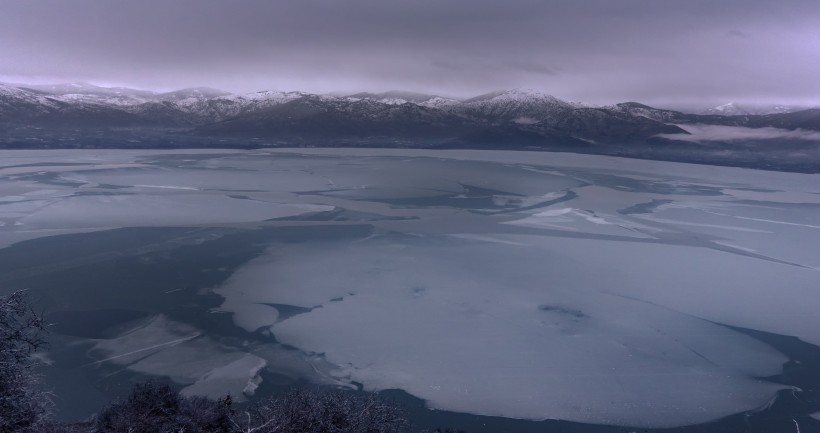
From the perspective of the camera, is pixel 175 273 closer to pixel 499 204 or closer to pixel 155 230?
pixel 155 230

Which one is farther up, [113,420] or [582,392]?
[113,420]

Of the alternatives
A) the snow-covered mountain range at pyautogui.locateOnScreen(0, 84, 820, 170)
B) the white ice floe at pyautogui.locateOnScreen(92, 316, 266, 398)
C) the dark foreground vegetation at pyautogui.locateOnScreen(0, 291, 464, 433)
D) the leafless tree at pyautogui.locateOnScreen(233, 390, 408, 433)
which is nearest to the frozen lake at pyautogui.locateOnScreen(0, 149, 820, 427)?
the white ice floe at pyautogui.locateOnScreen(92, 316, 266, 398)

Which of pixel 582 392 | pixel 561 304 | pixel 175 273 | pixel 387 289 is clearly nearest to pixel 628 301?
pixel 561 304

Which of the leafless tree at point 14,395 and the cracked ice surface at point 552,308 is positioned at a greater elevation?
the leafless tree at point 14,395

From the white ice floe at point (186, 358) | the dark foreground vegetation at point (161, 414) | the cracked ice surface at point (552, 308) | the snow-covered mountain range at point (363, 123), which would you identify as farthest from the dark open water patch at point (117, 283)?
the snow-covered mountain range at point (363, 123)

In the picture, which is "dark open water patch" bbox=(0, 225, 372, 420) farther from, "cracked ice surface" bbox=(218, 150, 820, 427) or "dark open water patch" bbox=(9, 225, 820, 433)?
"cracked ice surface" bbox=(218, 150, 820, 427)

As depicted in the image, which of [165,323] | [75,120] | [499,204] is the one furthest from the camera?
[75,120]

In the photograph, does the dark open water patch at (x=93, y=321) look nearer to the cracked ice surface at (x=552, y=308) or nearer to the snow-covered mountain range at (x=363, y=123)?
the cracked ice surface at (x=552, y=308)
